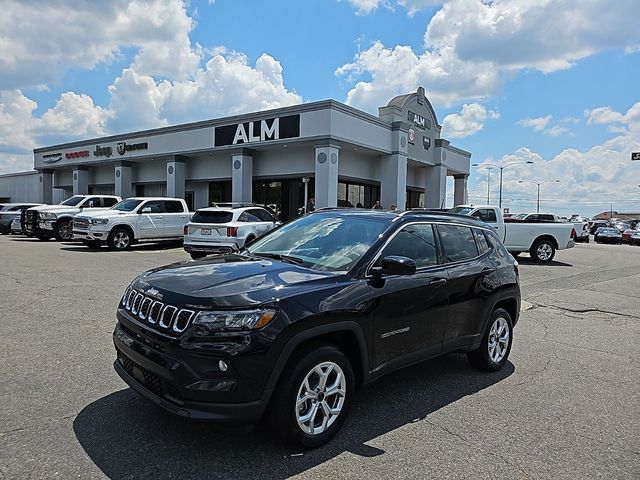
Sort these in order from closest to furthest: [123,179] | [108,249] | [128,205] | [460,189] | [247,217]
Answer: [247,217] < [108,249] < [128,205] < [123,179] < [460,189]

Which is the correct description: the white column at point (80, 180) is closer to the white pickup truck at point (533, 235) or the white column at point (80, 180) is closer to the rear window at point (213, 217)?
the rear window at point (213, 217)

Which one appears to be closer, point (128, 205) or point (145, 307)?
point (145, 307)

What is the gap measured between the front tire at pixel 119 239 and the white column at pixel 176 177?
1252 cm

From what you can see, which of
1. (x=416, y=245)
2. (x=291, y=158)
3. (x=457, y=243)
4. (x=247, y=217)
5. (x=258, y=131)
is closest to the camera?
(x=416, y=245)

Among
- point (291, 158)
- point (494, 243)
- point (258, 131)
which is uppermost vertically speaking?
point (258, 131)

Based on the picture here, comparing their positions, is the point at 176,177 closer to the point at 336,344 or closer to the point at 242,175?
the point at 242,175

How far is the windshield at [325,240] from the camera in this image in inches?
161

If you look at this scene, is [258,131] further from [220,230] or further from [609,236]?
[609,236]

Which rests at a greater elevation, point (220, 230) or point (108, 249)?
point (220, 230)

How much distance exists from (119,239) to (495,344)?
14.5 m

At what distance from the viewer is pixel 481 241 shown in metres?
5.47

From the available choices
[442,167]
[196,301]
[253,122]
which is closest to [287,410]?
[196,301]

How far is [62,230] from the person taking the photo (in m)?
19.3

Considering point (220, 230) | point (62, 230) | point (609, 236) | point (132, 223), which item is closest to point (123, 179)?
point (62, 230)
